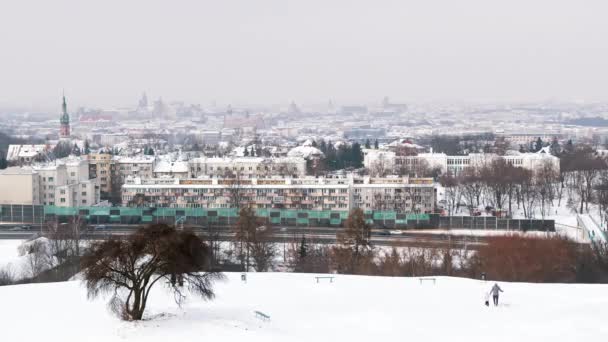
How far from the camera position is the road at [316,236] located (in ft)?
46.7

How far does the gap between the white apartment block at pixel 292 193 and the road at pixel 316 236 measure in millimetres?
1686

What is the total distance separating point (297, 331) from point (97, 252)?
5.65ft

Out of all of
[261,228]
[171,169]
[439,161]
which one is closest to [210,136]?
[439,161]

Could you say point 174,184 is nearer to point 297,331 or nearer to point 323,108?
point 297,331

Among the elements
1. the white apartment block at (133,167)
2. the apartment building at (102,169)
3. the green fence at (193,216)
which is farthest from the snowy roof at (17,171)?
the white apartment block at (133,167)

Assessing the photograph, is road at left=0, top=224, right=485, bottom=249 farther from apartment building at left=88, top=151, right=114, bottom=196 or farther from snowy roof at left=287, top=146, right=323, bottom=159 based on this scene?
snowy roof at left=287, top=146, right=323, bottom=159

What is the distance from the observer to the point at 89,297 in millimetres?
7008

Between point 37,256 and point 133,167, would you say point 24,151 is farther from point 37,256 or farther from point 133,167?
point 37,256

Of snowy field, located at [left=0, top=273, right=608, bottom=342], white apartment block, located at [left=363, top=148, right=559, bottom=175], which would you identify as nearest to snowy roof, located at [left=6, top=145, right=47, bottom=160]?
white apartment block, located at [left=363, top=148, right=559, bottom=175]

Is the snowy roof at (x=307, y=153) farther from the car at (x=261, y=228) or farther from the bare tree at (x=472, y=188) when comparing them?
the car at (x=261, y=228)

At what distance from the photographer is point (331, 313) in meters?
6.96

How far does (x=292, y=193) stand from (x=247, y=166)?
6.49m

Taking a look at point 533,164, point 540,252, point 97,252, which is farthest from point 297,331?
point 533,164

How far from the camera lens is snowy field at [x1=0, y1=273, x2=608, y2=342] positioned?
611 centimetres
